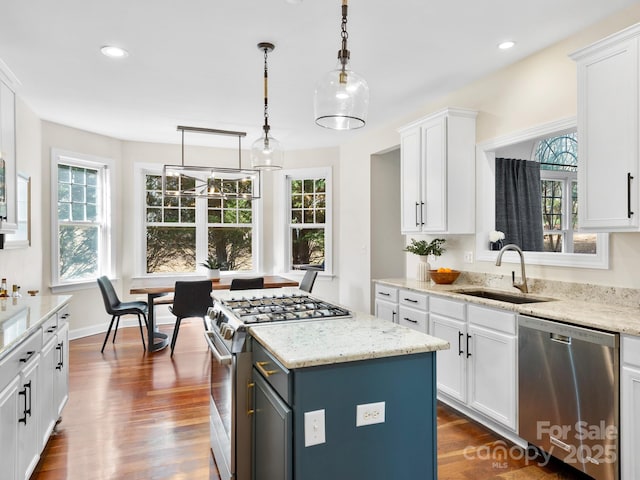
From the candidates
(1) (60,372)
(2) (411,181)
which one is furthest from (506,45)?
(1) (60,372)

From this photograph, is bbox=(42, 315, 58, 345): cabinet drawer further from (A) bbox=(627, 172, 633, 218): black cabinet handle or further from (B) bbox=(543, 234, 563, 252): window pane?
(B) bbox=(543, 234, 563, 252): window pane

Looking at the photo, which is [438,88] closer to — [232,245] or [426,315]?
[426,315]

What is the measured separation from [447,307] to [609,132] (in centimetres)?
155

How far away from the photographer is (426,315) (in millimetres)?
3430

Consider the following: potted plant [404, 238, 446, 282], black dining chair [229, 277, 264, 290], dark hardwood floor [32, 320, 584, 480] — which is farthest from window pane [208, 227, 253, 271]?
potted plant [404, 238, 446, 282]

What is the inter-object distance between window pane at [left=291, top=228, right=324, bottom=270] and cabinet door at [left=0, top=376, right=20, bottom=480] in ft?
16.2

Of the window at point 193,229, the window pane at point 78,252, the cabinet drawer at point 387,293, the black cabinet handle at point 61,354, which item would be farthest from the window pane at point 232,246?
the black cabinet handle at point 61,354

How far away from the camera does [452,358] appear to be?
314 centimetres

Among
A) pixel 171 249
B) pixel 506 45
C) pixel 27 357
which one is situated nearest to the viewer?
pixel 27 357

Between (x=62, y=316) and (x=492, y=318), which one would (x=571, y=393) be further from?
(x=62, y=316)

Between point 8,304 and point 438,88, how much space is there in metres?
3.96

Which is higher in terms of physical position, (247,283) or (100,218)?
(100,218)

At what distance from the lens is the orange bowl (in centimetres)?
380

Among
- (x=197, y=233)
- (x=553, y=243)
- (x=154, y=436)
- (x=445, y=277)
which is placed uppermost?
(x=197, y=233)
